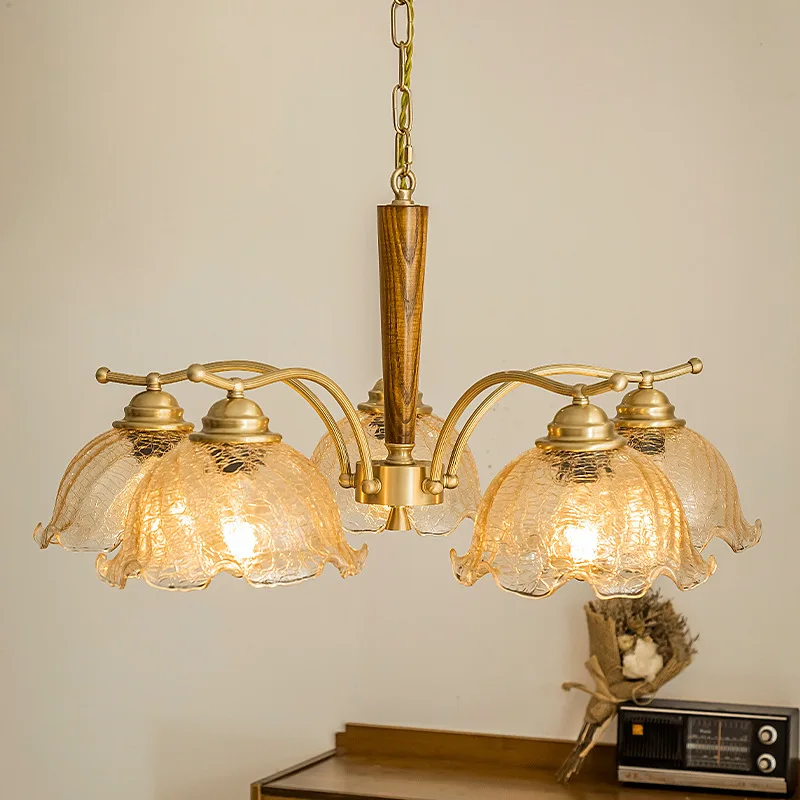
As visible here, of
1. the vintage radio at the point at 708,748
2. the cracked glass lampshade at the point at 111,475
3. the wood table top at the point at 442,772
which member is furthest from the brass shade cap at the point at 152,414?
the vintage radio at the point at 708,748

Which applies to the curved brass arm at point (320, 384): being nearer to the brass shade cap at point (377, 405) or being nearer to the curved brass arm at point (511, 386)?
the curved brass arm at point (511, 386)

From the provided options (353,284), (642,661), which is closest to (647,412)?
(642,661)

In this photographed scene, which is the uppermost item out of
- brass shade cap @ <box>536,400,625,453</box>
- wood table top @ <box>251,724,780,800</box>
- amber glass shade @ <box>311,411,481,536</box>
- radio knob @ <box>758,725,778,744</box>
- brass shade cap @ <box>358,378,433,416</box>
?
brass shade cap @ <box>536,400,625,453</box>

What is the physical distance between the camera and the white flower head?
7.93ft

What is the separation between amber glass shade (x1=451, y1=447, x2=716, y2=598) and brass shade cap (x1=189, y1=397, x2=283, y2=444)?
23cm

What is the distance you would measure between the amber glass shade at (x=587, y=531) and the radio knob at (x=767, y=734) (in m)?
1.53

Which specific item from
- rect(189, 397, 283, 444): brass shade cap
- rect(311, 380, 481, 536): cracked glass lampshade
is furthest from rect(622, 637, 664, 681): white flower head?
rect(189, 397, 283, 444): brass shade cap

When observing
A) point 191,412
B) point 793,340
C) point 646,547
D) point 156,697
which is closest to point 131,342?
point 191,412

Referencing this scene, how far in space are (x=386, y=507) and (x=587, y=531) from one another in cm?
52

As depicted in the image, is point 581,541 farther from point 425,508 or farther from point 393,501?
point 425,508

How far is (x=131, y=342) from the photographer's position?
2.78 meters

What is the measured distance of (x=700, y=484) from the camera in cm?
125

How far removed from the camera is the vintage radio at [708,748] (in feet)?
7.70

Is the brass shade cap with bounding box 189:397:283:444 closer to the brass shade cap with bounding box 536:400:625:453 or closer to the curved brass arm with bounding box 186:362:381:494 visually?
the curved brass arm with bounding box 186:362:381:494
